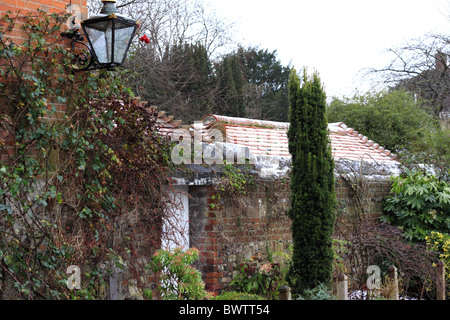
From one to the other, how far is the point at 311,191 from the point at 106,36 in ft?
11.1

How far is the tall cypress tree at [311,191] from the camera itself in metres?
6.30

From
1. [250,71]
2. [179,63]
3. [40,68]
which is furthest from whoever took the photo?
[250,71]

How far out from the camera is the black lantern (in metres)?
4.75

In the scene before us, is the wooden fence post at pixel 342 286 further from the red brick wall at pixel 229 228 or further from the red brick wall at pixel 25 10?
the red brick wall at pixel 25 10

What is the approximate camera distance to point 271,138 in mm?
9078

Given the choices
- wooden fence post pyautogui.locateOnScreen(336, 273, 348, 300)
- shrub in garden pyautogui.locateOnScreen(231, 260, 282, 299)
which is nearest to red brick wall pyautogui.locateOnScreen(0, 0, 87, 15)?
shrub in garden pyautogui.locateOnScreen(231, 260, 282, 299)

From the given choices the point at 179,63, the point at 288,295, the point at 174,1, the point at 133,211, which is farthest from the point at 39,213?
the point at 174,1

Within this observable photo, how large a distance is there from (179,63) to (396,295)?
13337 mm

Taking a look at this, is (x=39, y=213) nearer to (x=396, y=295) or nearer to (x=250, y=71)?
(x=396, y=295)

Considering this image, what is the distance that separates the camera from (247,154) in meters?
6.95

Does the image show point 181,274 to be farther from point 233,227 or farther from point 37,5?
point 37,5

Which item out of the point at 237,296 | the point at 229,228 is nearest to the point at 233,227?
the point at 229,228

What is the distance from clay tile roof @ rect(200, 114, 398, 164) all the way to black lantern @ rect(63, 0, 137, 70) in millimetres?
2668

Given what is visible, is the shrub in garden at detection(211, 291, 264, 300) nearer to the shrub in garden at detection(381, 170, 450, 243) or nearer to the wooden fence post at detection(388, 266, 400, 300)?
the wooden fence post at detection(388, 266, 400, 300)
